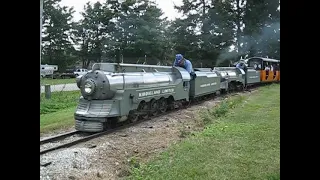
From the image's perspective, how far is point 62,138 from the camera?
288cm

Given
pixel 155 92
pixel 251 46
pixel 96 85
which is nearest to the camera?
pixel 251 46

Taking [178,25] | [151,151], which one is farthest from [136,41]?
[151,151]

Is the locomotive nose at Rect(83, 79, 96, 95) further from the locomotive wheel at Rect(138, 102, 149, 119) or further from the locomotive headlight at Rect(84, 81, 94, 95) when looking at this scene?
the locomotive wheel at Rect(138, 102, 149, 119)

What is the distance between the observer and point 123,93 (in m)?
3.29

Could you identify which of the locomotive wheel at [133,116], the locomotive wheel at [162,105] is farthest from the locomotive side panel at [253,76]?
the locomotive wheel at [133,116]

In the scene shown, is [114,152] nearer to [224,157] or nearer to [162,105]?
[224,157]

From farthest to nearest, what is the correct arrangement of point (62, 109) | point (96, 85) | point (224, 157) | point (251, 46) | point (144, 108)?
point (144, 108)
point (62, 109)
point (96, 85)
point (251, 46)
point (224, 157)

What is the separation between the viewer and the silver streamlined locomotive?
10.4ft

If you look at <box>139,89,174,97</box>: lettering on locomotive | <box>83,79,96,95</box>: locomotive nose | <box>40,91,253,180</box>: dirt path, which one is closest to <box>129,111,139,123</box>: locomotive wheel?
<box>40,91,253,180</box>: dirt path

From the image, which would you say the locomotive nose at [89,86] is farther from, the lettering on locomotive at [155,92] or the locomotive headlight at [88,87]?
the lettering on locomotive at [155,92]

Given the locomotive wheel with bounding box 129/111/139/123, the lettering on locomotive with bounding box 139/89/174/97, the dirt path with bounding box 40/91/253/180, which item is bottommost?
the dirt path with bounding box 40/91/253/180

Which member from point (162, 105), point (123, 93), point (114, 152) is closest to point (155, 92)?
point (162, 105)

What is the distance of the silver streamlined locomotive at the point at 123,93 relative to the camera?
3.16 meters
